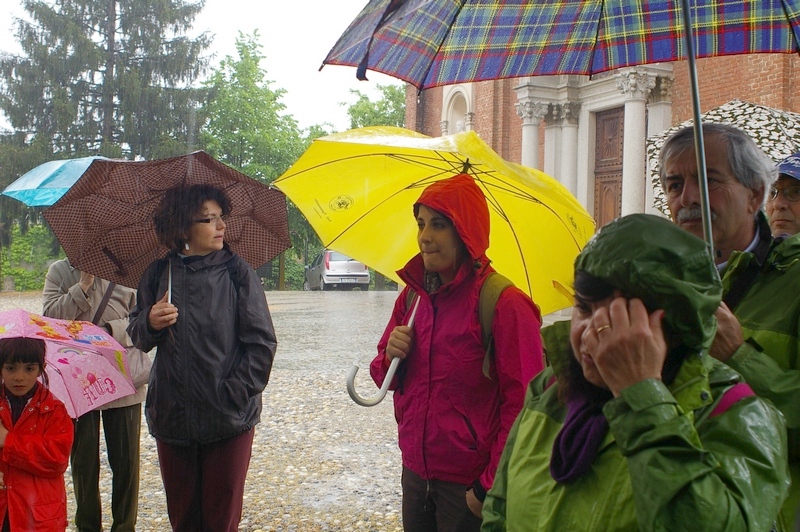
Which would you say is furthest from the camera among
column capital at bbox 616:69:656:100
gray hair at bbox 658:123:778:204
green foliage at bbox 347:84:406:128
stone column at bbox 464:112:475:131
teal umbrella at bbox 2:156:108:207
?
green foliage at bbox 347:84:406:128

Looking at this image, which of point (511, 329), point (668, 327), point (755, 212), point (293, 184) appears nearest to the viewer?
point (668, 327)

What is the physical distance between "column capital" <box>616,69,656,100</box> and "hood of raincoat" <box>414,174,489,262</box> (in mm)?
12514

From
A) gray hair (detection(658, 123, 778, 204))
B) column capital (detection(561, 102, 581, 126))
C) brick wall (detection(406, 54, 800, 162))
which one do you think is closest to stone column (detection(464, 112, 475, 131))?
brick wall (detection(406, 54, 800, 162))

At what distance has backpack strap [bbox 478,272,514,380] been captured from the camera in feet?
10.1

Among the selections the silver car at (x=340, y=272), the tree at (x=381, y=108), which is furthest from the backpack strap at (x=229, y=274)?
the tree at (x=381, y=108)

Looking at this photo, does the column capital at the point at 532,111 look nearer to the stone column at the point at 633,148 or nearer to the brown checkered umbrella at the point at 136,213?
the stone column at the point at 633,148

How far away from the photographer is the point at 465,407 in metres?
3.11

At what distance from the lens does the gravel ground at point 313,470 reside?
561 cm

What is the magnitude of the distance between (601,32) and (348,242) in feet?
5.02

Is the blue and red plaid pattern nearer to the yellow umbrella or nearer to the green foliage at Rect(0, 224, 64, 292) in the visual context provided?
the yellow umbrella

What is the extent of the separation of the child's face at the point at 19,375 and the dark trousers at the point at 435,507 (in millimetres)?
1861

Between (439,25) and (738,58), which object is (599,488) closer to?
(439,25)

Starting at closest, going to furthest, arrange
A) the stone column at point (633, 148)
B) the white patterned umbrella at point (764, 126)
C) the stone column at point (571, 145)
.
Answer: the white patterned umbrella at point (764, 126), the stone column at point (633, 148), the stone column at point (571, 145)

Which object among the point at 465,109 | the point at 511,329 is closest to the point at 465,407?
the point at 511,329
